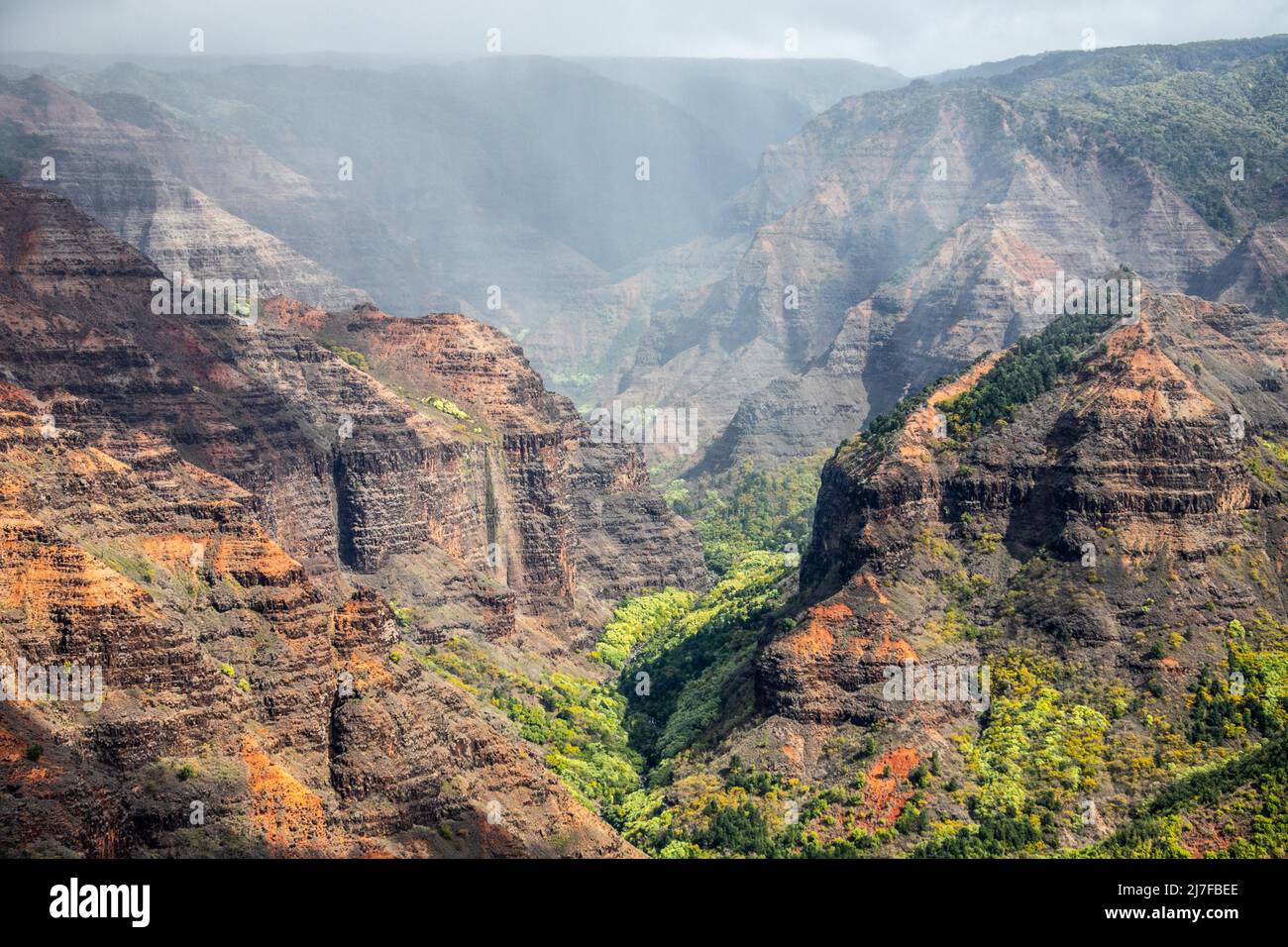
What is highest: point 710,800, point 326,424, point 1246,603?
point 326,424

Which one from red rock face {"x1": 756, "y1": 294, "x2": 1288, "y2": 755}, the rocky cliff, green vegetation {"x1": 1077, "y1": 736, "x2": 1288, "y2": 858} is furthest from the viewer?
red rock face {"x1": 756, "y1": 294, "x2": 1288, "y2": 755}

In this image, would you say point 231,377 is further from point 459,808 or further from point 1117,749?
point 1117,749

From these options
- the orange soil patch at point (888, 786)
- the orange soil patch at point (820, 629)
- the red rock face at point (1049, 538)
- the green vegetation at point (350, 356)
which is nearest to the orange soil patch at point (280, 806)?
the orange soil patch at point (888, 786)

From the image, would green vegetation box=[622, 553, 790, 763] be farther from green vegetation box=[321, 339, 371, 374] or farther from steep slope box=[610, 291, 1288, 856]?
green vegetation box=[321, 339, 371, 374]

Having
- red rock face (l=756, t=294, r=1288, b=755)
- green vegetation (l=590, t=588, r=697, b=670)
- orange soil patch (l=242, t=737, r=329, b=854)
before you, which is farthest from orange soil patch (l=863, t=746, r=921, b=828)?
green vegetation (l=590, t=588, r=697, b=670)

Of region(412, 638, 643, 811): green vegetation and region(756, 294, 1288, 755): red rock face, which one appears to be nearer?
region(756, 294, 1288, 755): red rock face

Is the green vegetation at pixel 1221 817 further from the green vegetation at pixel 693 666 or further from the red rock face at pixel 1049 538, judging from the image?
the green vegetation at pixel 693 666

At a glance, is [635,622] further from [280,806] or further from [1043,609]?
[280,806]
